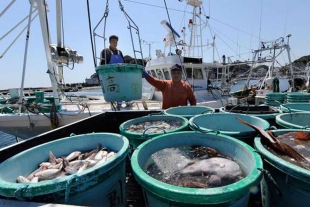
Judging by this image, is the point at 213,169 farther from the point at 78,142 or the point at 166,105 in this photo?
the point at 166,105

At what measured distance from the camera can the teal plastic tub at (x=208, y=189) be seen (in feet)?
3.39

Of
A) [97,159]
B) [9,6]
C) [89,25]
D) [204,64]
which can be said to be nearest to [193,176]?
[97,159]

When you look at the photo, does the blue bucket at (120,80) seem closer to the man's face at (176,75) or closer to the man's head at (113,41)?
the man's face at (176,75)

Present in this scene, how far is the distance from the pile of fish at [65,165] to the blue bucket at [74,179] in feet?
0.28

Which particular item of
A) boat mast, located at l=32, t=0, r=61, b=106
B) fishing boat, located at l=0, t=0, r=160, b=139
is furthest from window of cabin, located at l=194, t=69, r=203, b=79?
boat mast, located at l=32, t=0, r=61, b=106

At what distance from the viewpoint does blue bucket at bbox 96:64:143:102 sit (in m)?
3.20

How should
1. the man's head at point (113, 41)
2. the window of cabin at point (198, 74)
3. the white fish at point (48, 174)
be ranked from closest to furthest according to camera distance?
the white fish at point (48, 174) < the man's head at point (113, 41) < the window of cabin at point (198, 74)

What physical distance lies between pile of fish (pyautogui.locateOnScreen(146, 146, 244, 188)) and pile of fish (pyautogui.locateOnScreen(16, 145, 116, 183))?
46 cm

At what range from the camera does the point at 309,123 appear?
251 cm

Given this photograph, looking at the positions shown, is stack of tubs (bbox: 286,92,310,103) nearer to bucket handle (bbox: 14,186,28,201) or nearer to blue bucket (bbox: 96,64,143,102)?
blue bucket (bbox: 96,64,143,102)

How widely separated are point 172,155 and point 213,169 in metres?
0.45

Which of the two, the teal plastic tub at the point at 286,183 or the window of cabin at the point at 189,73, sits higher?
the window of cabin at the point at 189,73

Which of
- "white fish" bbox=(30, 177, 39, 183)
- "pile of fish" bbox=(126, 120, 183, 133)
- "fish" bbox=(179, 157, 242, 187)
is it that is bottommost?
"white fish" bbox=(30, 177, 39, 183)

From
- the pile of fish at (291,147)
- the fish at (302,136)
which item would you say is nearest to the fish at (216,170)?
the pile of fish at (291,147)
